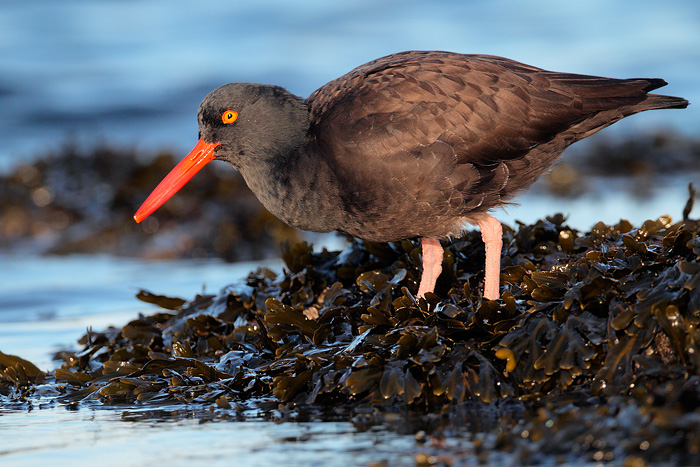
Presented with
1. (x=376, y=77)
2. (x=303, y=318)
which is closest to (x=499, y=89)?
(x=376, y=77)

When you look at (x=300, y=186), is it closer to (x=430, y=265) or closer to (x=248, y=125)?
(x=248, y=125)

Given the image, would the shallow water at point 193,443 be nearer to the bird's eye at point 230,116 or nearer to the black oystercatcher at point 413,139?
the black oystercatcher at point 413,139

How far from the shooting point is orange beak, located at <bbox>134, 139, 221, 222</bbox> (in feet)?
15.5

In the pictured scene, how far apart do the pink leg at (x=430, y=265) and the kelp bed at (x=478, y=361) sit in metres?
0.11

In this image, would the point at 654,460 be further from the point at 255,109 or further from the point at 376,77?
the point at 255,109

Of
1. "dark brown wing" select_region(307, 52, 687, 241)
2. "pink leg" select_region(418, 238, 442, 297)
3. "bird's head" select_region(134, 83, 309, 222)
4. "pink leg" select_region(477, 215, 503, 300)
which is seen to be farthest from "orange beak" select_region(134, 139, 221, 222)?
"pink leg" select_region(477, 215, 503, 300)

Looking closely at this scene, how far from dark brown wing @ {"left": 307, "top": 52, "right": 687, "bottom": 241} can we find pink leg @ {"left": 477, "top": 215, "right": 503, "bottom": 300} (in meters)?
0.12

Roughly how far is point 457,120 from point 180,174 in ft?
5.87

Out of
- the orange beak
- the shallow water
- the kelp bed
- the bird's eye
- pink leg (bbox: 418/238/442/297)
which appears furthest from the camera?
the orange beak

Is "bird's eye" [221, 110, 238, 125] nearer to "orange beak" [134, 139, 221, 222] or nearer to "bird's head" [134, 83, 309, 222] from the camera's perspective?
"bird's head" [134, 83, 309, 222]

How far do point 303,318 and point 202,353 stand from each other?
87 centimetres

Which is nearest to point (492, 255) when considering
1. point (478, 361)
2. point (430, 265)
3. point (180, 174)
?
point (430, 265)

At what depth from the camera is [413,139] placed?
4188mm

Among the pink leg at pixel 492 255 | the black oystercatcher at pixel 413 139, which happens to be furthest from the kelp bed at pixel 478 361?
the black oystercatcher at pixel 413 139
